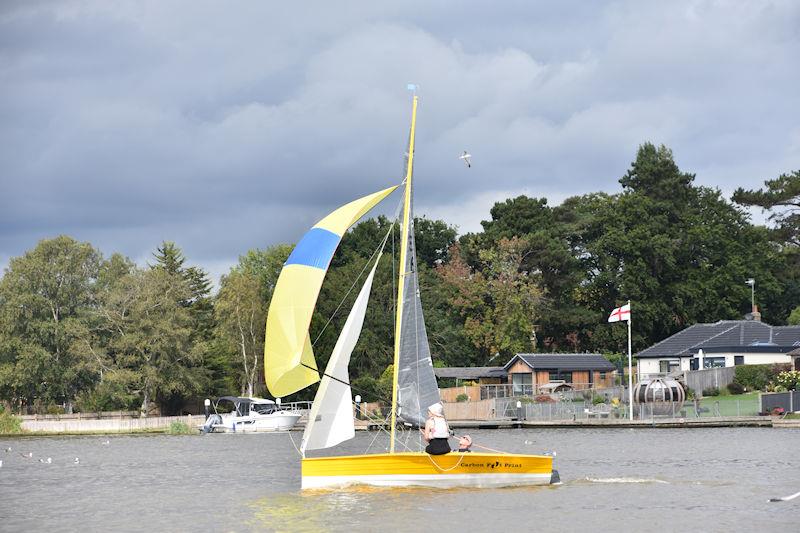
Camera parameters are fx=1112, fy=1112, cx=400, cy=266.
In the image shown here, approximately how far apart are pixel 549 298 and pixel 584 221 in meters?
12.6

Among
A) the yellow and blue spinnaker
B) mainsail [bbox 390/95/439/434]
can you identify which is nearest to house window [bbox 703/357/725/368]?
mainsail [bbox 390/95/439/434]

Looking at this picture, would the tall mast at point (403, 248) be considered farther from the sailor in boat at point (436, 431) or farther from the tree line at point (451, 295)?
the tree line at point (451, 295)

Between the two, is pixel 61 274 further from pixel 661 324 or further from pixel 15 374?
pixel 661 324

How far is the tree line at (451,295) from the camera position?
100 metres

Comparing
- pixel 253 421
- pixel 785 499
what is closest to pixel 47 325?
pixel 253 421

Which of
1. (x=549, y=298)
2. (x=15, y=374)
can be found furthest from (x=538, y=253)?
(x=15, y=374)

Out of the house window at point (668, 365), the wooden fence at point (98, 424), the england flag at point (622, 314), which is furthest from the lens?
the house window at point (668, 365)

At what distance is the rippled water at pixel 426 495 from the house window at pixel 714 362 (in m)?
35.4

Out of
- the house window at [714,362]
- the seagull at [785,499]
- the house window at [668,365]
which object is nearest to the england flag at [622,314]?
the house window at [714,362]

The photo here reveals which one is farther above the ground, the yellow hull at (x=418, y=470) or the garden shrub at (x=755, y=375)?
the garden shrub at (x=755, y=375)

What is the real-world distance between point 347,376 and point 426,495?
4.64 metres

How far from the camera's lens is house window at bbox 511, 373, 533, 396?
102 meters

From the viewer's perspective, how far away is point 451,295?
117 metres

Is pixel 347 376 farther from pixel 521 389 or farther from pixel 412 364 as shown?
pixel 521 389
